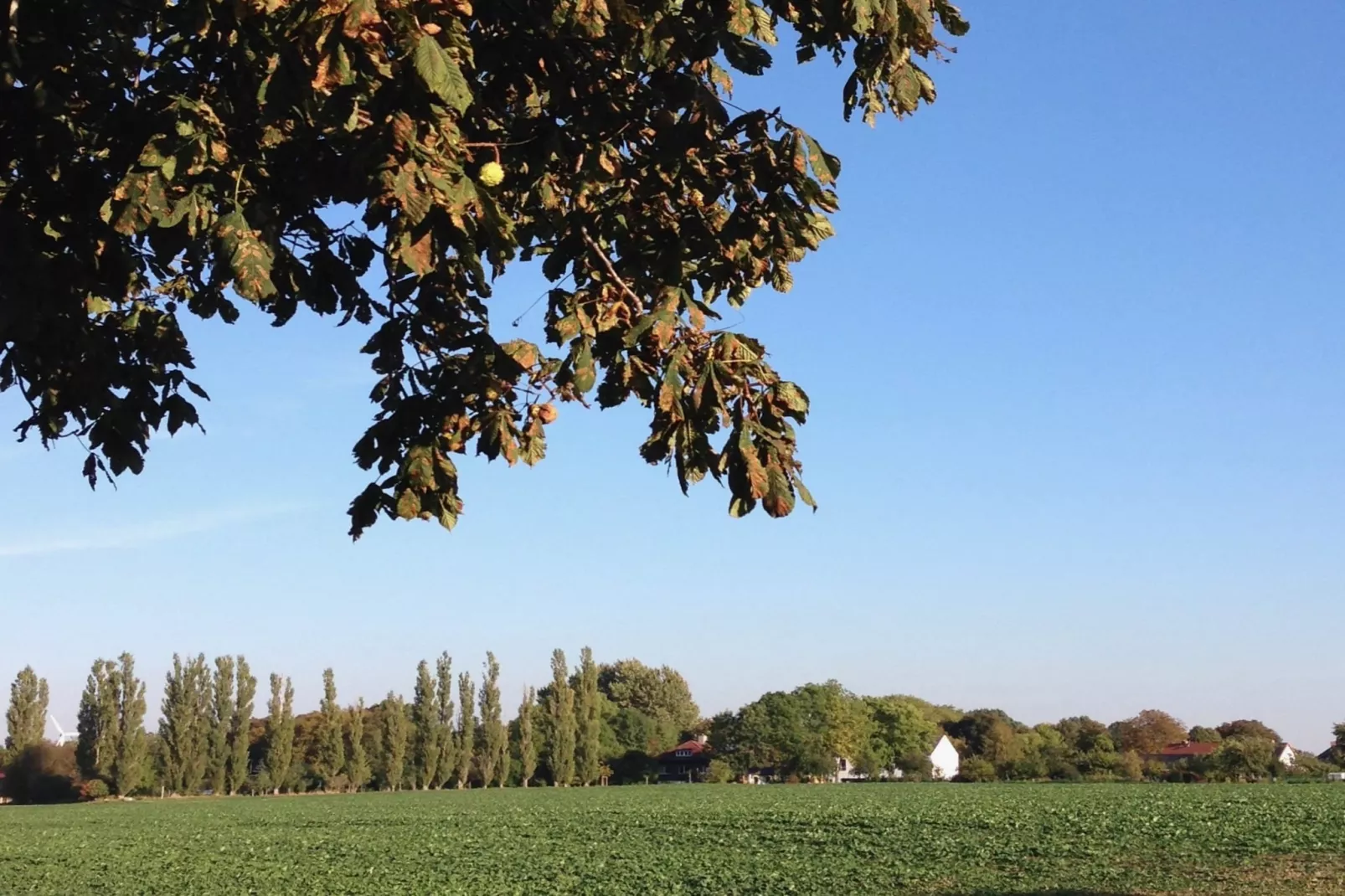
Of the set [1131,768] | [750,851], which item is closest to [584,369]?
[750,851]

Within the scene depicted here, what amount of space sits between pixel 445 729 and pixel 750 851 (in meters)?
A: 79.7

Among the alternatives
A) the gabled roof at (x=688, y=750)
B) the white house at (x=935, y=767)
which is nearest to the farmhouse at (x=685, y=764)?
the gabled roof at (x=688, y=750)

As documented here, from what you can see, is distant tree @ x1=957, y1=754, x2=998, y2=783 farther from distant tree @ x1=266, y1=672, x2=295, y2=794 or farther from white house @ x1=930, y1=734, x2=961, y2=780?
distant tree @ x1=266, y1=672, x2=295, y2=794

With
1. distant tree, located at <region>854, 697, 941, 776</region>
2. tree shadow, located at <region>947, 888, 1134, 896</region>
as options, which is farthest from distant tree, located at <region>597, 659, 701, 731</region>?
tree shadow, located at <region>947, 888, 1134, 896</region>

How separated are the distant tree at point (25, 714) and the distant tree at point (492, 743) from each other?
35.8 meters

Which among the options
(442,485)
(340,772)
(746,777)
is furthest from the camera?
(746,777)

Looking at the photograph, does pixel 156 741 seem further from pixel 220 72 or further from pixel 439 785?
pixel 220 72

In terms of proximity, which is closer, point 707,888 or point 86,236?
point 86,236

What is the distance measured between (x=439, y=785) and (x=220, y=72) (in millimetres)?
104073

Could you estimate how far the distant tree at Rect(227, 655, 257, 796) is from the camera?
95812 millimetres

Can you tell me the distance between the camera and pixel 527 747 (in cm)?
10500

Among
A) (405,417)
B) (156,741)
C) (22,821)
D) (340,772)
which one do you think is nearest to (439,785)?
(340,772)

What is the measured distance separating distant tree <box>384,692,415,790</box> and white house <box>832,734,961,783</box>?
125ft

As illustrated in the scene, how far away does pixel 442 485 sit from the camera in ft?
21.5
